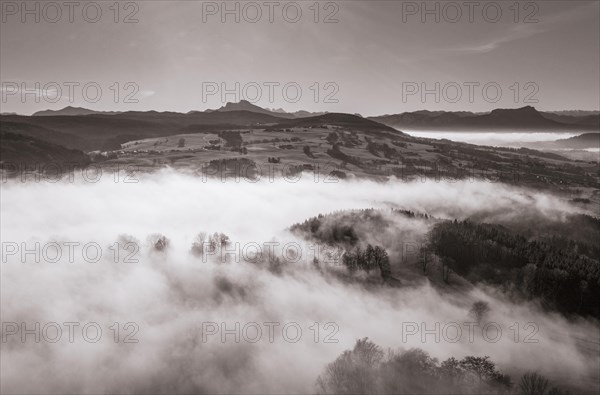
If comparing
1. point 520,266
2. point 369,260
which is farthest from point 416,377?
point 520,266

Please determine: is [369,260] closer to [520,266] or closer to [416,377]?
[520,266]

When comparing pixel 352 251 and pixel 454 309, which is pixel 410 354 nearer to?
pixel 454 309

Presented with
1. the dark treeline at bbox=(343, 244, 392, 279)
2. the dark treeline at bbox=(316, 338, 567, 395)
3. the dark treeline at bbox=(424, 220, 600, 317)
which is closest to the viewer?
the dark treeline at bbox=(316, 338, 567, 395)

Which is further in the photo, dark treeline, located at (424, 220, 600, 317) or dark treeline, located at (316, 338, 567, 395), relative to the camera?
dark treeline, located at (424, 220, 600, 317)

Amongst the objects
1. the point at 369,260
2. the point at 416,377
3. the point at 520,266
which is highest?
the point at 520,266

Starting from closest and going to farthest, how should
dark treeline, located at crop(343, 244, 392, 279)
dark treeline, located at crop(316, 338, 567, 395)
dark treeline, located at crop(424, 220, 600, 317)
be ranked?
dark treeline, located at crop(316, 338, 567, 395) < dark treeline, located at crop(424, 220, 600, 317) < dark treeline, located at crop(343, 244, 392, 279)

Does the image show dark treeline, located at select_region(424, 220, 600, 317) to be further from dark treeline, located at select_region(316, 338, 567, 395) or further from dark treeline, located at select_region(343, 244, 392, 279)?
dark treeline, located at select_region(316, 338, 567, 395)

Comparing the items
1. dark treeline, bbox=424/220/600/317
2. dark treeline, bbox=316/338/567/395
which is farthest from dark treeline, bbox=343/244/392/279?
dark treeline, bbox=316/338/567/395

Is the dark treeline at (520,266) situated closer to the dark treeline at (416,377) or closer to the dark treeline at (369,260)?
the dark treeline at (369,260)
